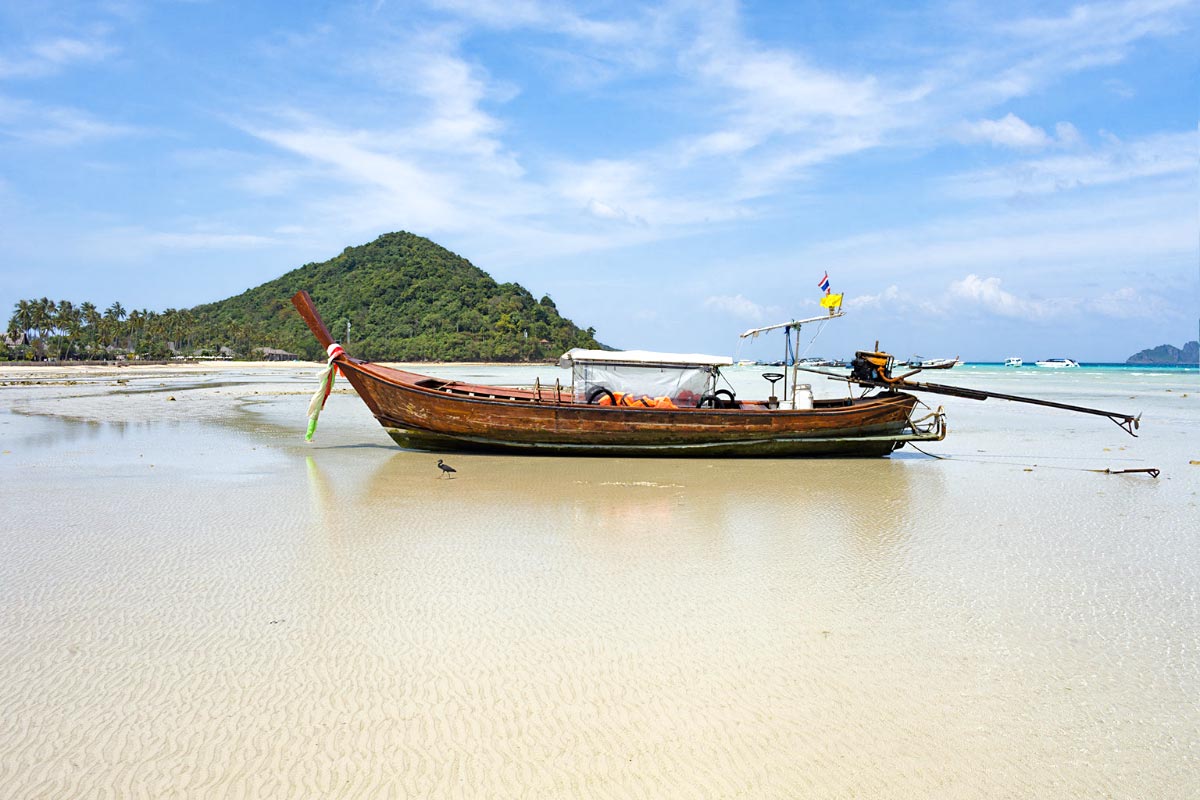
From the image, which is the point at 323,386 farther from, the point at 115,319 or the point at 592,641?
the point at 115,319

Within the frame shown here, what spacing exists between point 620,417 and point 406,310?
98.4 m

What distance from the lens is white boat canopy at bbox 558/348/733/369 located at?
1344cm

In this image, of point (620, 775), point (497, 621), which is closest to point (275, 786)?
point (620, 775)

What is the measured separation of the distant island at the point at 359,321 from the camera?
2751 inches

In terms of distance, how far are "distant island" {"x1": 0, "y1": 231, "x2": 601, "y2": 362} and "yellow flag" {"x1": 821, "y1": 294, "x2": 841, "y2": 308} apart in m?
74.2

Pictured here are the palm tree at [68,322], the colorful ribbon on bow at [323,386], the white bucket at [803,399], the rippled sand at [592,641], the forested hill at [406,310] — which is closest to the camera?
the rippled sand at [592,641]

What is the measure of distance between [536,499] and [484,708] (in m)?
5.62

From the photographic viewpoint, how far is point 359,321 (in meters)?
104

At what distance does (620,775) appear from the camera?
3.27 meters

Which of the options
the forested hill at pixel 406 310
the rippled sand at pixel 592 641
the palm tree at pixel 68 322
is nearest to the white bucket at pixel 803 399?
the rippled sand at pixel 592 641

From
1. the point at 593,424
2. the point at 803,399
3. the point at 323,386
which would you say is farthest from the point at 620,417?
the point at 323,386

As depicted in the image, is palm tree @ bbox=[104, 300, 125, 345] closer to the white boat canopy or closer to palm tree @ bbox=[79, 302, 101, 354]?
palm tree @ bbox=[79, 302, 101, 354]

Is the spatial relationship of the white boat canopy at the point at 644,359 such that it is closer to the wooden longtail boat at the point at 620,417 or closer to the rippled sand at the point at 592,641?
the wooden longtail boat at the point at 620,417

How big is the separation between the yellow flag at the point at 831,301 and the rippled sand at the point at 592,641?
4.38 meters
